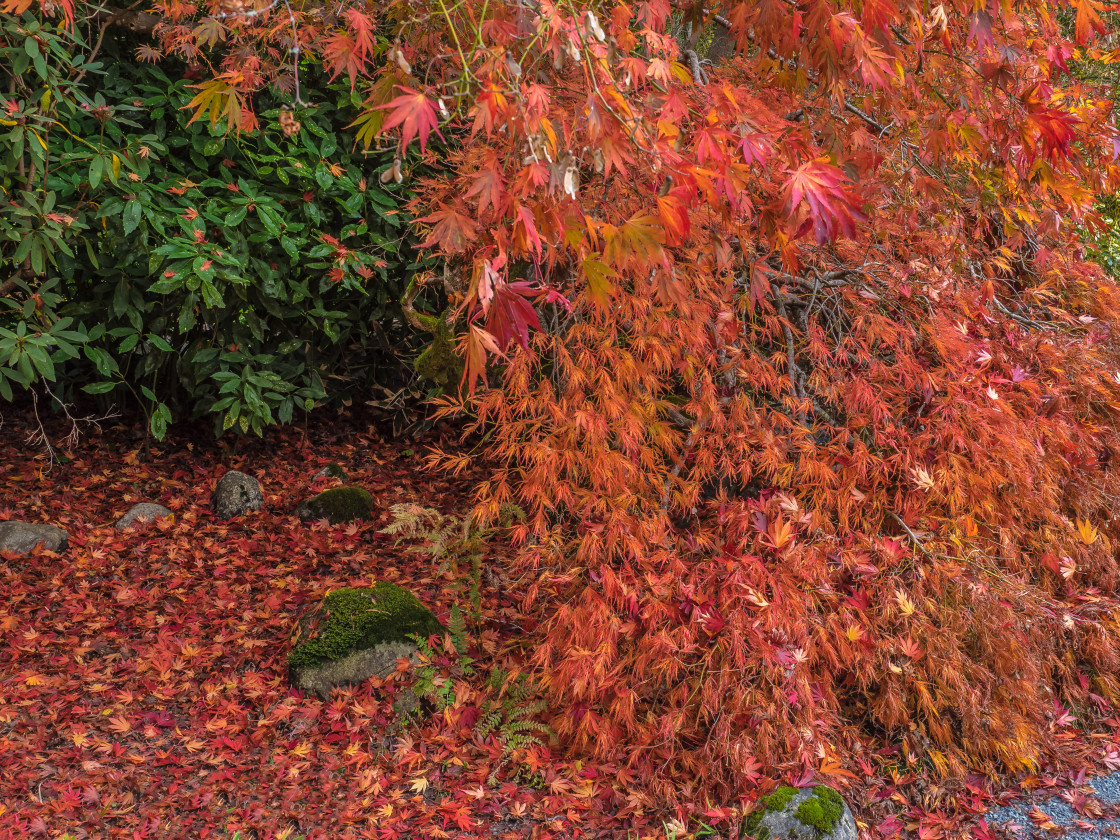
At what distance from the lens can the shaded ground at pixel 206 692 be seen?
9.73 ft

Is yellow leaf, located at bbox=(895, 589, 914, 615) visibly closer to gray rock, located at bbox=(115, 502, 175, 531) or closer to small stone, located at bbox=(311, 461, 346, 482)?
small stone, located at bbox=(311, 461, 346, 482)

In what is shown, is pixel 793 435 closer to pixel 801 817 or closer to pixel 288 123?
pixel 801 817

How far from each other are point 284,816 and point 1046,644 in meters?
3.14

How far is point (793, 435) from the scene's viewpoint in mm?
3332

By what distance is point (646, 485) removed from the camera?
10.7 feet

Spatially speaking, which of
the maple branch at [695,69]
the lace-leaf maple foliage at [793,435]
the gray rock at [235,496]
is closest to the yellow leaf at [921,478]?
the lace-leaf maple foliage at [793,435]

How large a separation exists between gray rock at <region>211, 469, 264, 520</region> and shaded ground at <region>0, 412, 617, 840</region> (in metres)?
0.08

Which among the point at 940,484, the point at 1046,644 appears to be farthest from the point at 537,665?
the point at 1046,644

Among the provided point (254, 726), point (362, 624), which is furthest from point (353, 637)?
point (254, 726)

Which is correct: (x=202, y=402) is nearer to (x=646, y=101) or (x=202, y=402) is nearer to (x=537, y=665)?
(x=537, y=665)

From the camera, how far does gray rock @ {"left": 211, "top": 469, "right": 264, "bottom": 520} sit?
4860mm

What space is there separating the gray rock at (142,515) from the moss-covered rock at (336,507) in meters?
0.73

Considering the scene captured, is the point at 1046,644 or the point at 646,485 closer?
the point at 646,485

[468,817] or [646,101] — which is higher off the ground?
[646,101]
